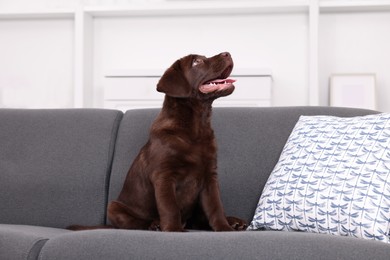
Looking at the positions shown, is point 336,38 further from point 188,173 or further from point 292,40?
point 188,173

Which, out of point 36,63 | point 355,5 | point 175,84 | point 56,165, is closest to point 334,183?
point 175,84

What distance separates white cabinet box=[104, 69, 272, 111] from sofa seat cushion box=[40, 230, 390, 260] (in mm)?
2412

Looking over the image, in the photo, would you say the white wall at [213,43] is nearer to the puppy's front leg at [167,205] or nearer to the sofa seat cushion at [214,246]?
the puppy's front leg at [167,205]

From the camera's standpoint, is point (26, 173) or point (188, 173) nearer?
point (188, 173)

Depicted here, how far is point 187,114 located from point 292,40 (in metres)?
2.54

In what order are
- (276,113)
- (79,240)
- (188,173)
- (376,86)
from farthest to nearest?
1. (376,86)
2. (276,113)
3. (188,173)
4. (79,240)

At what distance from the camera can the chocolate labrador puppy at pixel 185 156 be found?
1.93m

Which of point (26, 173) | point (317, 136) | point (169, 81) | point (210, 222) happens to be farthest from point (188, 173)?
point (26, 173)

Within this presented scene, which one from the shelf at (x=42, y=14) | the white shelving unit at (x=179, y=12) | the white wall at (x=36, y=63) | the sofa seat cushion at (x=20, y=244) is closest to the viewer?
the sofa seat cushion at (x=20, y=244)

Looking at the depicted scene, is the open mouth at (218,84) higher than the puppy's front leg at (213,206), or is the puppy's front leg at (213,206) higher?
the open mouth at (218,84)

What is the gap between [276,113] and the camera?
7.50ft

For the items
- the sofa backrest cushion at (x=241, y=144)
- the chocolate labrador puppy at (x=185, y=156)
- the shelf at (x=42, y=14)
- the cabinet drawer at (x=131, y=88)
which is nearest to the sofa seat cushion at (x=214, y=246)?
the chocolate labrador puppy at (x=185, y=156)

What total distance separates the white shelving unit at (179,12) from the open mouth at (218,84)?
2.13m

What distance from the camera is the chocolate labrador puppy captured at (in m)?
1.93
